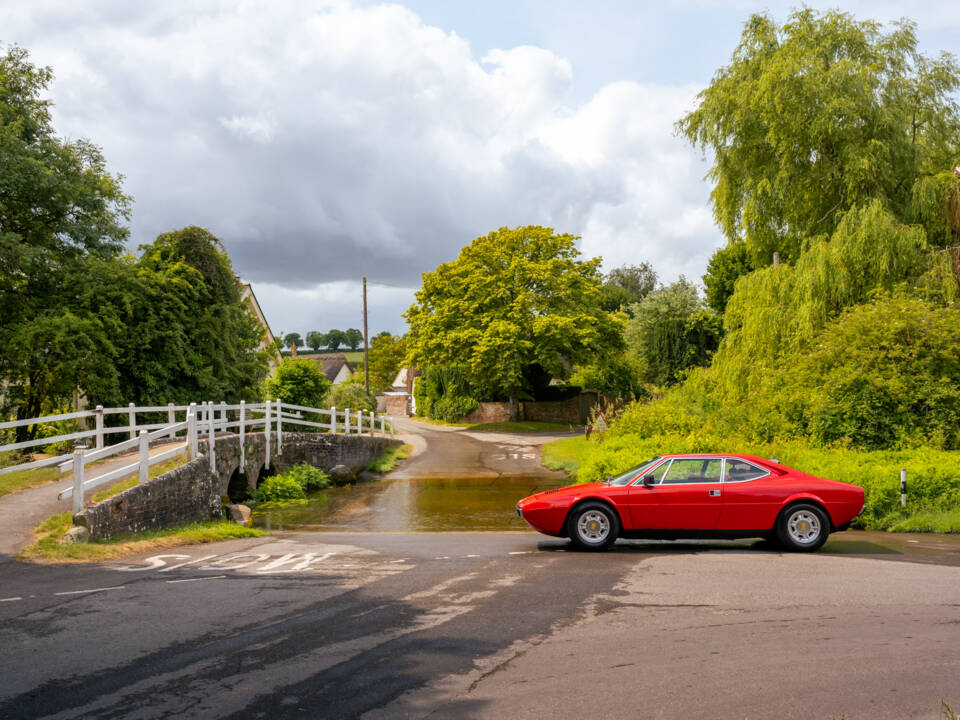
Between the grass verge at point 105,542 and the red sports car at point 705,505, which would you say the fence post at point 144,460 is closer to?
the grass verge at point 105,542

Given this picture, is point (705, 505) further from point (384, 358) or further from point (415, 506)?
point (384, 358)

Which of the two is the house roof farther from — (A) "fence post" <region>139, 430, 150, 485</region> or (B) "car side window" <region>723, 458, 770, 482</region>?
(B) "car side window" <region>723, 458, 770, 482</region>

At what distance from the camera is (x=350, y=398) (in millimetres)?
48219

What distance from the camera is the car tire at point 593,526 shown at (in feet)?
35.7

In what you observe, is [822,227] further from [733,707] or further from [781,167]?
[733,707]

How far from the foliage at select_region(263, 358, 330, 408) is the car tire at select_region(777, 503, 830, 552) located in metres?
32.3

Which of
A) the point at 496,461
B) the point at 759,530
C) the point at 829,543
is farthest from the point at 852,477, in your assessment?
the point at 496,461

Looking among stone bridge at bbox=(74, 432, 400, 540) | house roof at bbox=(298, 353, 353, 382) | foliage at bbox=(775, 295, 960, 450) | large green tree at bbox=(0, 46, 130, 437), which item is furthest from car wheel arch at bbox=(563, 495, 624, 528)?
house roof at bbox=(298, 353, 353, 382)

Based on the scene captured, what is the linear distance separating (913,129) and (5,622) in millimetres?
23703

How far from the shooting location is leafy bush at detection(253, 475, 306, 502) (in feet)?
73.8

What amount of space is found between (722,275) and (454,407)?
68.9 ft

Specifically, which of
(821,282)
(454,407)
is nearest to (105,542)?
(821,282)

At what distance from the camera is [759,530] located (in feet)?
35.2

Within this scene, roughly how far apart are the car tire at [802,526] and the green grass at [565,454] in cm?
1492
